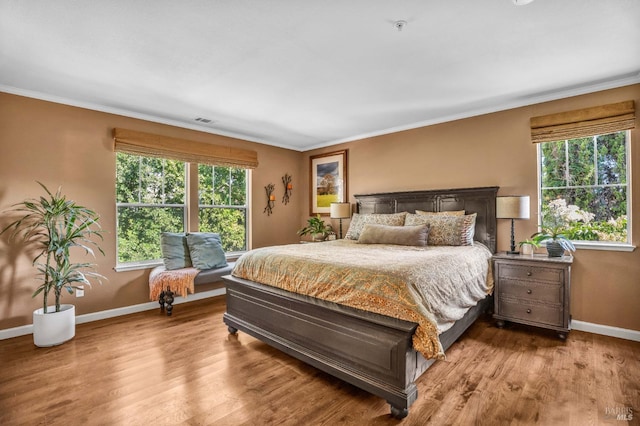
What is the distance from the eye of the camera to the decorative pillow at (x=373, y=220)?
4262 mm

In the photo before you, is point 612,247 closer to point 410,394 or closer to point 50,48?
point 410,394

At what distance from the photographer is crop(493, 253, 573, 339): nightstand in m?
3.00

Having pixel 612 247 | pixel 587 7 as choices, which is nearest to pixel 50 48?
pixel 587 7

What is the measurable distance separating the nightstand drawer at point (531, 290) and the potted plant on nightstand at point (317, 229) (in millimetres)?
2811

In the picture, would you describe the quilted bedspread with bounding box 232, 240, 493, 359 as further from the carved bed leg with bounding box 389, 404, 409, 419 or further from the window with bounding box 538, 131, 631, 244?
the window with bounding box 538, 131, 631, 244

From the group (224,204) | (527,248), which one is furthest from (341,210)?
(527,248)

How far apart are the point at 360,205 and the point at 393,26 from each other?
10.4ft

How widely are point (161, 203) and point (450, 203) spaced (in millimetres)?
3915

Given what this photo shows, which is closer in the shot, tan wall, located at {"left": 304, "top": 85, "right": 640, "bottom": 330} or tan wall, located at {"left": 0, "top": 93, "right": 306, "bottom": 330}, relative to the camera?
tan wall, located at {"left": 304, "top": 85, "right": 640, "bottom": 330}

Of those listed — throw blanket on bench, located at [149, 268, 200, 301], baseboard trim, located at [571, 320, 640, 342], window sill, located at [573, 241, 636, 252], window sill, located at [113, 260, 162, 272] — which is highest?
window sill, located at [573, 241, 636, 252]

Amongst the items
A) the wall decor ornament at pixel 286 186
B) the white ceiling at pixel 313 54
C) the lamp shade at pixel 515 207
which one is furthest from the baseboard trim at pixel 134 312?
the wall decor ornament at pixel 286 186

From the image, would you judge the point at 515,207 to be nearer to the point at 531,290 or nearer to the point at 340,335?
the point at 531,290

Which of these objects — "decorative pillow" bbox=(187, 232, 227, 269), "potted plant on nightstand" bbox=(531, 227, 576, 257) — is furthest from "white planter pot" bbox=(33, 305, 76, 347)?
"potted plant on nightstand" bbox=(531, 227, 576, 257)

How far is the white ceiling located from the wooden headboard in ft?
3.46
